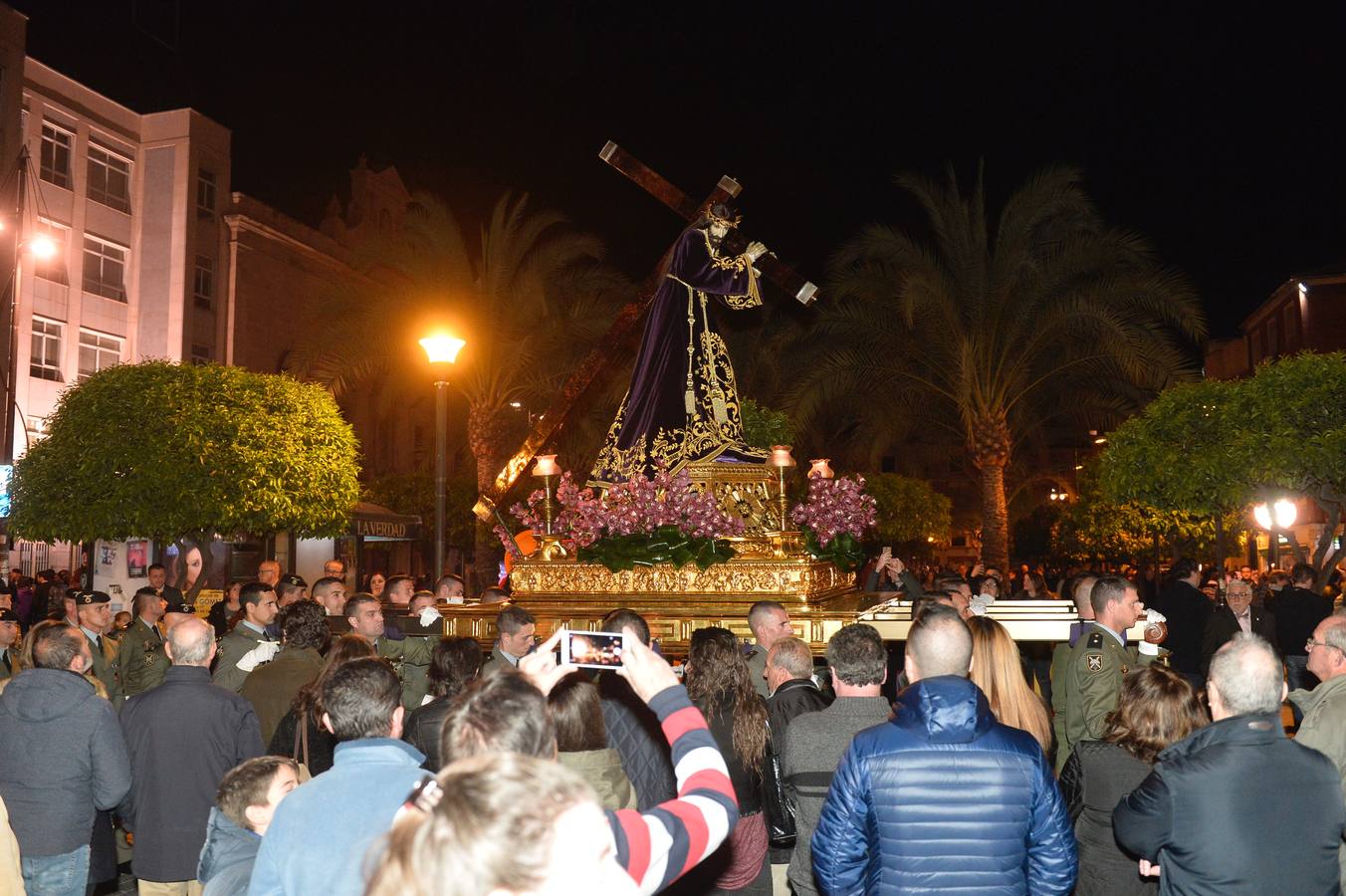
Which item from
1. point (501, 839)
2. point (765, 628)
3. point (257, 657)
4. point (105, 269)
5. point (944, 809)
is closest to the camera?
point (501, 839)

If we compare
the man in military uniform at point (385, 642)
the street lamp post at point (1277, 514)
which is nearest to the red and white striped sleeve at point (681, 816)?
the man in military uniform at point (385, 642)

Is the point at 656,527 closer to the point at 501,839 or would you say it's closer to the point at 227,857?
the point at 227,857

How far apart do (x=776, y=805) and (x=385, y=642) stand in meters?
4.75

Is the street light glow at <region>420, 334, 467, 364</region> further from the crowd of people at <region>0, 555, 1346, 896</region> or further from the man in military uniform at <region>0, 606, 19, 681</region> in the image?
the crowd of people at <region>0, 555, 1346, 896</region>

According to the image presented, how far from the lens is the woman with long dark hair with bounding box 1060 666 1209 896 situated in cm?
500

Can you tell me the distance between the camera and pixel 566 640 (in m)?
3.26

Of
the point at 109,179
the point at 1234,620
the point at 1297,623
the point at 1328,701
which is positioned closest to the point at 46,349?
the point at 109,179

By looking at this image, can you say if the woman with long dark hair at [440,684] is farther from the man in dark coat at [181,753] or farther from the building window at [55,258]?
the building window at [55,258]

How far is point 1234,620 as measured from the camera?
11.6 metres

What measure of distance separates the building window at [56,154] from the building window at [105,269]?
5.94ft

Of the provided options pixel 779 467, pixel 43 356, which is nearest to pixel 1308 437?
pixel 779 467

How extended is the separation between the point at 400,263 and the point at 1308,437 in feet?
54.1

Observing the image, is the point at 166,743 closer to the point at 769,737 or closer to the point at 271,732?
the point at 271,732

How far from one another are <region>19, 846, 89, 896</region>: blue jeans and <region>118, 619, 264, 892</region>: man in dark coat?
0.91ft
